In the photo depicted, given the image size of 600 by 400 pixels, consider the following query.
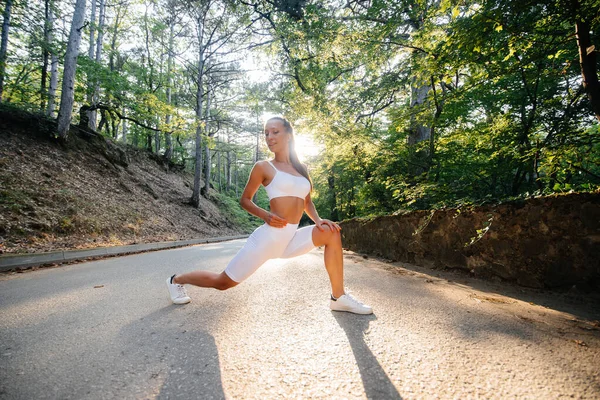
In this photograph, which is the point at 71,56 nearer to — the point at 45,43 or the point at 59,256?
the point at 45,43

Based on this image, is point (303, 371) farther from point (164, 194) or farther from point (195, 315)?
point (164, 194)

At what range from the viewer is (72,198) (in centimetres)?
866

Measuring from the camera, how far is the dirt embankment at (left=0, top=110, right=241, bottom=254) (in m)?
6.71

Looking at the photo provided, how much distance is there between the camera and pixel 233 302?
9.03 ft

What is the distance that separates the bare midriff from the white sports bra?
0.04 metres

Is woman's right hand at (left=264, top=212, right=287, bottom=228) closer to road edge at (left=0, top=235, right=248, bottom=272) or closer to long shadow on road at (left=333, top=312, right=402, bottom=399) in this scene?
long shadow on road at (left=333, top=312, right=402, bottom=399)

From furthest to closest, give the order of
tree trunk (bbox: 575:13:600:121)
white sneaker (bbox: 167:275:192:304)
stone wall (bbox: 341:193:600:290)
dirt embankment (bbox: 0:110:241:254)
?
1. dirt embankment (bbox: 0:110:241:254)
2. tree trunk (bbox: 575:13:600:121)
3. stone wall (bbox: 341:193:600:290)
4. white sneaker (bbox: 167:275:192:304)

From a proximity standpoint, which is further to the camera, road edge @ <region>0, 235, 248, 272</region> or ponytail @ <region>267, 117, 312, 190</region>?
road edge @ <region>0, 235, 248, 272</region>

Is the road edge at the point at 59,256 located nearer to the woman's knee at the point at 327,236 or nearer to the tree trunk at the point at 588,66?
the woman's knee at the point at 327,236

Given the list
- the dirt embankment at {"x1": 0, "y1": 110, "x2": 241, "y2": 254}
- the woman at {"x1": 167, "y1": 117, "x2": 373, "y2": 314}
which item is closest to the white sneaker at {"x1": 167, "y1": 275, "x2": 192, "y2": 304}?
the woman at {"x1": 167, "y1": 117, "x2": 373, "y2": 314}

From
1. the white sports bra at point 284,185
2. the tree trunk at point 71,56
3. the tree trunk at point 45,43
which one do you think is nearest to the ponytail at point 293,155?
the white sports bra at point 284,185

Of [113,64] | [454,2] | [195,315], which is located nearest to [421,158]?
[454,2]

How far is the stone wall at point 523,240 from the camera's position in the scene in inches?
110

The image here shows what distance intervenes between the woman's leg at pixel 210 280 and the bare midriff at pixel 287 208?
0.72 metres
